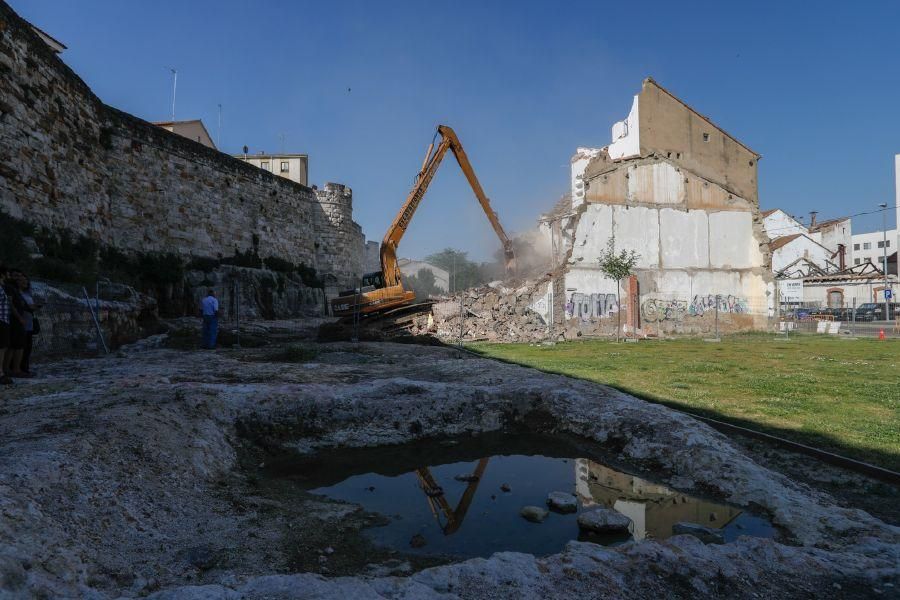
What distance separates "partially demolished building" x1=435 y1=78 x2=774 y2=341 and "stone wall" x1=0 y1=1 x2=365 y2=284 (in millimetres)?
8298

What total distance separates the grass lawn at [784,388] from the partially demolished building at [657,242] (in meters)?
9.82

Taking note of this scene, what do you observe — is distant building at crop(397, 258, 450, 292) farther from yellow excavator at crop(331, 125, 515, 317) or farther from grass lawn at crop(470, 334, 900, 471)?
grass lawn at crop(470, 334, 900, 471)

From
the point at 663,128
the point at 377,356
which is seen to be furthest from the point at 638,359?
the point at 663,128

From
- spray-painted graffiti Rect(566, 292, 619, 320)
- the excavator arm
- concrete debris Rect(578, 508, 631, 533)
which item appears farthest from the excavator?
spray-painted graffiti Rect(566, 292, 619, 320)

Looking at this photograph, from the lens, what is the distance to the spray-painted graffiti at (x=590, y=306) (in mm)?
23266

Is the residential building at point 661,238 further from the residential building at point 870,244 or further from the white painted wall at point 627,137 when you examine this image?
the residential building at point 870,244

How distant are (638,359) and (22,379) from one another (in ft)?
37.6

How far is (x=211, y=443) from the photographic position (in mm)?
3760

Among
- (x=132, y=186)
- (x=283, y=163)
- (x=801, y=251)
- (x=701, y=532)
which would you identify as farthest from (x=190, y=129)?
(x=801, y=251)

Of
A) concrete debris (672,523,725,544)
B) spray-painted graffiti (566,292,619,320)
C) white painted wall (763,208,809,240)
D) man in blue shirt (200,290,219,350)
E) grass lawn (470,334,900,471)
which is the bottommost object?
concrete debris (672,523,725,544)

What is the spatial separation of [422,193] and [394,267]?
354 centimetres

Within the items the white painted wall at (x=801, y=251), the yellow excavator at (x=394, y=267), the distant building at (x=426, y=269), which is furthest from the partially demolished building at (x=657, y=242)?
the distant building at (x=426, y=269)

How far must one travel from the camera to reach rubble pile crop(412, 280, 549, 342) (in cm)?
2017

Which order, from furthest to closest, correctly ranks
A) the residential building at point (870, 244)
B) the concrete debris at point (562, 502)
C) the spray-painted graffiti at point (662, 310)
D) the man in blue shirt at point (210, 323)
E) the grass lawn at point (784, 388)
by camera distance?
the residential building at point (870, 244) → the spray-painted graffiti at point (662, 310) → the man in blue shirt at point (210, 323) → the grass lawn at point (784, 388) → the concrete debris at point (562, 502)
